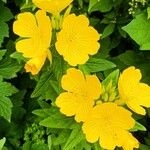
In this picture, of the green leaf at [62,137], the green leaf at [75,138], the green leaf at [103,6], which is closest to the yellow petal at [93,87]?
the green leaf at [75,138]

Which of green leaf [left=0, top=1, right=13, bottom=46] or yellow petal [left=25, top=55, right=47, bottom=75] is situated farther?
green leaf [left=0, top=1, right=13, bottom=46]

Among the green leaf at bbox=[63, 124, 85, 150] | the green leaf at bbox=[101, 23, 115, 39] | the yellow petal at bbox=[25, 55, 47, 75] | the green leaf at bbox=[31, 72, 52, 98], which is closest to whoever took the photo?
the yellow petal at bbox=[25, 55, 47, 75]

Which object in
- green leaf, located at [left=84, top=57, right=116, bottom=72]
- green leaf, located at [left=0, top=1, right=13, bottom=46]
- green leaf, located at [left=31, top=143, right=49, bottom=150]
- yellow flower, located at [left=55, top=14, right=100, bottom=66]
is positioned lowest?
green leaf, located at [left=31, top=143, right=49, bottom=150]

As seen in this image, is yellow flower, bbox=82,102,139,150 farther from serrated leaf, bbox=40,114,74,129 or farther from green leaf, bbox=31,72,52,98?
green leaf, bbox=31,72,52,98

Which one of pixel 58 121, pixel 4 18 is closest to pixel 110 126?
pixel 58 121

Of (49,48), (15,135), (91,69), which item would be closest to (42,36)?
(49,48)

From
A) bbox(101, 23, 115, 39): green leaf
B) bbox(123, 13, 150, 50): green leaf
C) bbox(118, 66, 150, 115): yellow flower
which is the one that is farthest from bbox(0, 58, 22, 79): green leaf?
→ bbox(118, 66, 150, 115): yellow flower
